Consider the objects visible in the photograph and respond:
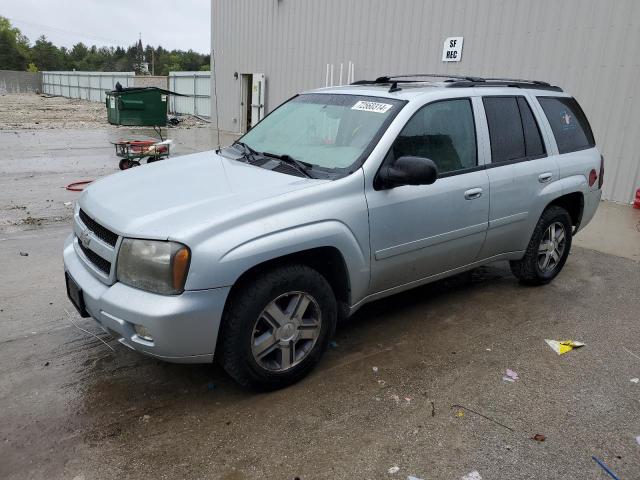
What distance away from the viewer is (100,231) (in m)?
3.08

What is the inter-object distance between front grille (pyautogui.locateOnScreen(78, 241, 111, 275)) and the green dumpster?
9.73 meters

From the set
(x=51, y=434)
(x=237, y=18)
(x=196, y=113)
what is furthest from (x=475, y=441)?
(x=196, y=113)

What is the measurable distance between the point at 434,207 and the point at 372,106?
0.85 meters

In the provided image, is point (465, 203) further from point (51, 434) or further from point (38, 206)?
point (38, 206)

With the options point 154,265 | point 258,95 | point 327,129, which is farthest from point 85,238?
point 258,95

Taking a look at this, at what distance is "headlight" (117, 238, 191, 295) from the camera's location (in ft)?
8.71

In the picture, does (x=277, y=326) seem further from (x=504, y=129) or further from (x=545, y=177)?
(x=545, y=177)

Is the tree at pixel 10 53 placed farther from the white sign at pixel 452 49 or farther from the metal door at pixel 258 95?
the white sign at pixel 452 49

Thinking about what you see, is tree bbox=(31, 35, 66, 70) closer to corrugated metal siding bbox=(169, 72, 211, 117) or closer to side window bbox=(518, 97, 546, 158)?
corrugated metal siding bbox=(169, 72, 211, 117)

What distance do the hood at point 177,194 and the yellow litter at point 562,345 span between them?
219 centimetres

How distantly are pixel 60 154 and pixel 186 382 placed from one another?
11.7 m

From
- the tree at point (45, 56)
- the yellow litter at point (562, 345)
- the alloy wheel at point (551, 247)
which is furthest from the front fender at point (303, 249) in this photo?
the tree at point (45, 56)

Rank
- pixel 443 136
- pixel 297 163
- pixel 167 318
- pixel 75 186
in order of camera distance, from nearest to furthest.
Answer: pixel 167 318
pixel 297 163
pixel 443 136
pixel 75 186

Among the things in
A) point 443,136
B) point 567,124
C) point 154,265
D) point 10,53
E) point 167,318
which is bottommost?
point 167,318
